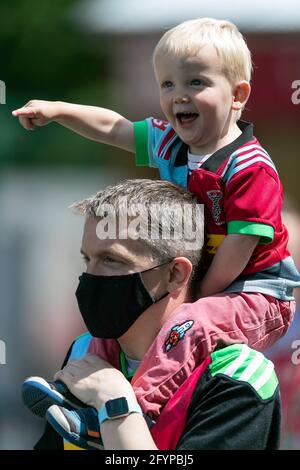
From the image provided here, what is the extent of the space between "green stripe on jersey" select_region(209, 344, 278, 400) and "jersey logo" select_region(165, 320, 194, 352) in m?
0.11

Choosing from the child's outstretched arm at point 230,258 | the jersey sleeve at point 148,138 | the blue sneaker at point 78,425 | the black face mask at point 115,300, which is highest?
the jersey sleeve at point 148,138

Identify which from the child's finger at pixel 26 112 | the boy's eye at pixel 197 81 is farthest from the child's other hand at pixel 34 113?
the boy's eye at pixel 197 81

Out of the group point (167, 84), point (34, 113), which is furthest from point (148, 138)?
point (34, 113)

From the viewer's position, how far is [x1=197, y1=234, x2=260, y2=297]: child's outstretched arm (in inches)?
120

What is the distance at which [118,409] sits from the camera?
2902 millimetres

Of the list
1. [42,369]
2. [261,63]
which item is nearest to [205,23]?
[42,369]

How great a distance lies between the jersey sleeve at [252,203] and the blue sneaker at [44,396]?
2.33ft

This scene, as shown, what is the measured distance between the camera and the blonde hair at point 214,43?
312cm

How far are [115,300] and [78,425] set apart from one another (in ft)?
1.32

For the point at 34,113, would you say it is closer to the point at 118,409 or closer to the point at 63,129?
the point at 118,409

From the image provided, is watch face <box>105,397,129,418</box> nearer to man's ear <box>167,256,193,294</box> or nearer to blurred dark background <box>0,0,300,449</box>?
man's ear <box>167,256,193,294</box>

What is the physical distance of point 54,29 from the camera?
36.1 feet

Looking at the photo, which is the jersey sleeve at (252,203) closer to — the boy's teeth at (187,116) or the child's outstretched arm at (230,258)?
the child's outstretched arm at (230,258)

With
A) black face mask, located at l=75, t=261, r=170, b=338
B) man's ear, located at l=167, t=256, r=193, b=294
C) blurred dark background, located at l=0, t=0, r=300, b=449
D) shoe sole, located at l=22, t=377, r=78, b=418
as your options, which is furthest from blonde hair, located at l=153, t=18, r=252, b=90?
blurred dark background, located at l=0, t=0, r=300, b=449
